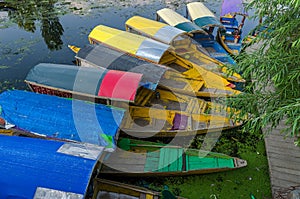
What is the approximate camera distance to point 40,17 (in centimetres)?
1723

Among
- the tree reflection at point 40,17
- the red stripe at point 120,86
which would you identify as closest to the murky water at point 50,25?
the tree reflection at point 40,17

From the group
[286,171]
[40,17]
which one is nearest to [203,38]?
[286,171]

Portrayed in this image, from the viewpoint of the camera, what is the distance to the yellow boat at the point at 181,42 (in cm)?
1123

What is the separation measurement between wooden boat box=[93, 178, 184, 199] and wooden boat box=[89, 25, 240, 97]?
4760 mm

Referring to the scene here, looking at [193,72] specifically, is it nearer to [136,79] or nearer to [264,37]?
[136,79]

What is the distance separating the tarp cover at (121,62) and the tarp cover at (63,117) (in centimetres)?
224

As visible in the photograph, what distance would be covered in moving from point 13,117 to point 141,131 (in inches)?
162

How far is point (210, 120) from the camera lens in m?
8.70

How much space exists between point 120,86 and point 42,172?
152 inches

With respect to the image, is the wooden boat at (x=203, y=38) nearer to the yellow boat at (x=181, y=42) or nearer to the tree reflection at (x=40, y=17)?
the yellow boat at (x=181, y=42)

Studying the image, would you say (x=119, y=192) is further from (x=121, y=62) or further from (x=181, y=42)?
(x=181, y=42)

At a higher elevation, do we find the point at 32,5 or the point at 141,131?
the point at 32,5

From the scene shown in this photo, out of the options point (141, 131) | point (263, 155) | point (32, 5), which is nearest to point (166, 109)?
point (141, 131)

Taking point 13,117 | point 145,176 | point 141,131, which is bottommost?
point 145,176
